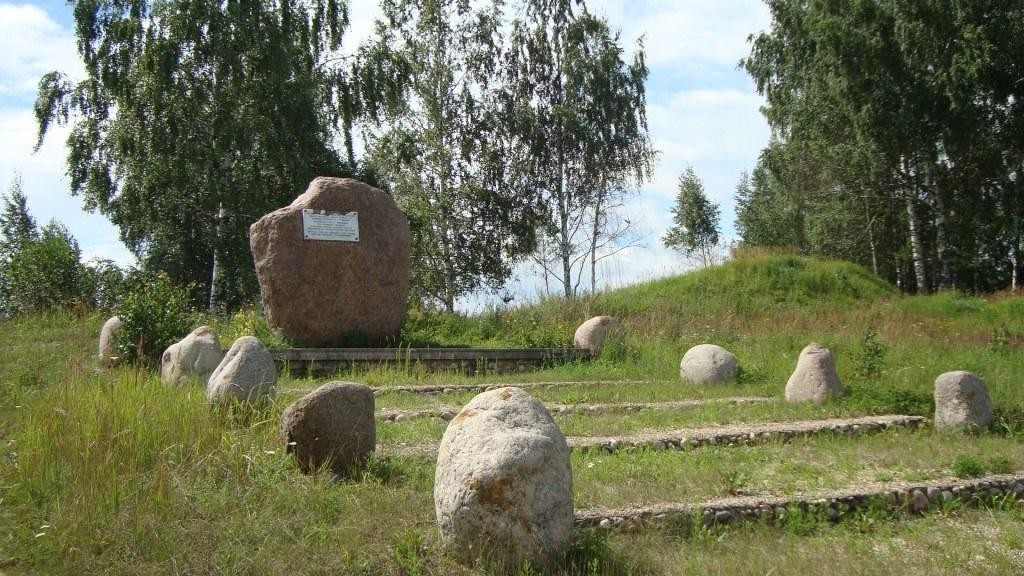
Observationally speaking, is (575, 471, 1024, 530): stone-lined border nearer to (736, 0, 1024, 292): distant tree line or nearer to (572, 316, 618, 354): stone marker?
(572, 316, 618, 354): stone marker

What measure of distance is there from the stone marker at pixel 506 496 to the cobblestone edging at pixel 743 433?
253 centimetres

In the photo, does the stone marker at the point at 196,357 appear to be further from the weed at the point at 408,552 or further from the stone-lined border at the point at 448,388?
the weed at the point at 408,552

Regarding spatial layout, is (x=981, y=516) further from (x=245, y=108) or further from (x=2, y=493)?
(x=245, y=108)

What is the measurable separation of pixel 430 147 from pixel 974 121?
619 inches

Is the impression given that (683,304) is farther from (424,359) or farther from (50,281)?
(50,281)

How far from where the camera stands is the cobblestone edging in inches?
269

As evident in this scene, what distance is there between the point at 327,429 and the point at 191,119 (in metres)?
16.3

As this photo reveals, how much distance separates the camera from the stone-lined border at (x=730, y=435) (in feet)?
22.0

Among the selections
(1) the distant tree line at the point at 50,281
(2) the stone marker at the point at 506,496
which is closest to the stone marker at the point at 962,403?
(2) the stone marker at the point at 506,496

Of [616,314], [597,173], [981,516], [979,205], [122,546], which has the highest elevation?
[597,173]

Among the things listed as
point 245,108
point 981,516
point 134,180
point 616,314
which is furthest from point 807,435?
point 134,180

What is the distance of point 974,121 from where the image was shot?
2342 centimetres

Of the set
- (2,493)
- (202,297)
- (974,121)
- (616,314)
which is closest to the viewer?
(2,493)

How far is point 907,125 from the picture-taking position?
912 inches
